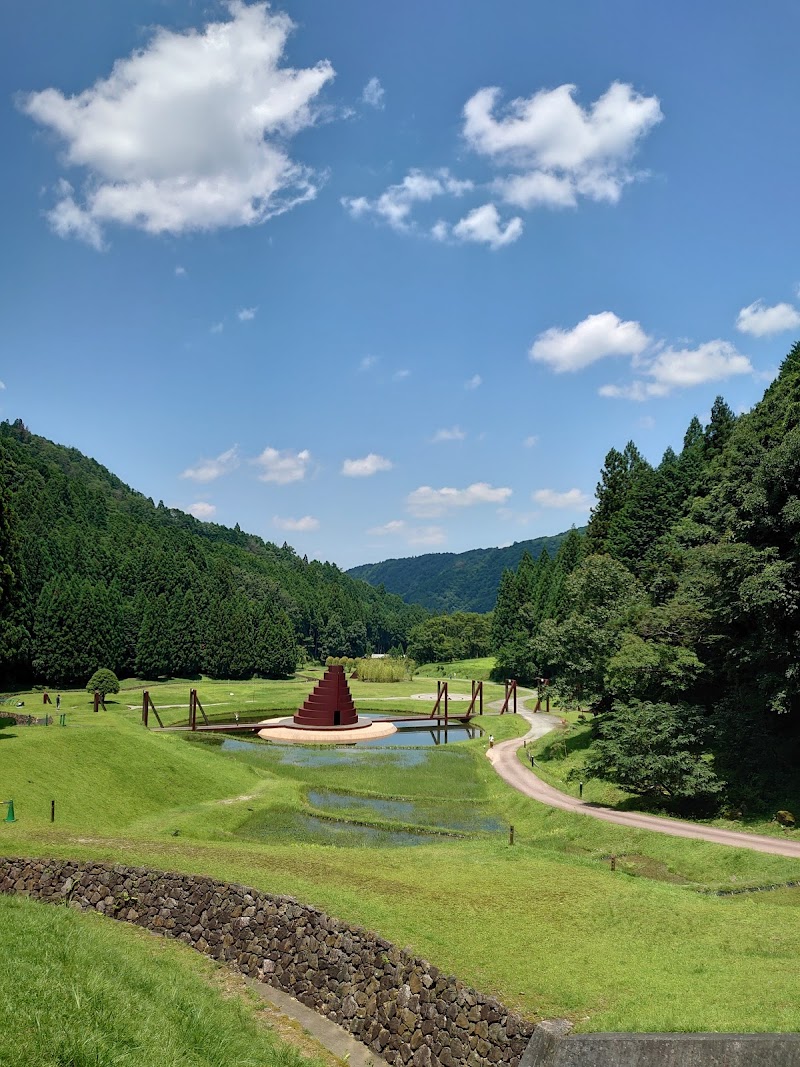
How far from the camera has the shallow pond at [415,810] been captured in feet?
93.6

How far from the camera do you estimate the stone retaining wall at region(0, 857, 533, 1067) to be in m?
10.7

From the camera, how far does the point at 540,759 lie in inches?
1609

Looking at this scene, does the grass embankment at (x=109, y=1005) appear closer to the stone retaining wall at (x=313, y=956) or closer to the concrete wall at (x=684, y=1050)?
the stone retaining wall at (x=313, y=956)

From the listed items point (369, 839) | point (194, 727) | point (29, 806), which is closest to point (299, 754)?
point (194, 727)

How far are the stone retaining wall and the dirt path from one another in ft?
49.8

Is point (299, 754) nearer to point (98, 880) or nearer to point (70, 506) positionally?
point (98, 880)

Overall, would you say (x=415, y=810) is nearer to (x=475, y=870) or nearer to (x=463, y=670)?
(x=475, y=870)

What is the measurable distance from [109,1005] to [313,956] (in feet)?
14.4

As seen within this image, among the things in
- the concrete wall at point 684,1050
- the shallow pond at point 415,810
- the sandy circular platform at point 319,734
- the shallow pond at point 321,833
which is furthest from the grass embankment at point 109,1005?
the sandy circular platform at point 319,734

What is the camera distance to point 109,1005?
9586 millimetres

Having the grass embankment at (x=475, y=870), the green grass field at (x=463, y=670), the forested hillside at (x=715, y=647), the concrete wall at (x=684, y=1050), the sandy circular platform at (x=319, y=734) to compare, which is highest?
the forested hillside at (x=715, y=647)

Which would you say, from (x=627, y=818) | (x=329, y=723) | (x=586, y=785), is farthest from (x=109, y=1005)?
(x=329, y=723)

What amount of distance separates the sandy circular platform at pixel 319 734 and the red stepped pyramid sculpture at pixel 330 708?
650 mm

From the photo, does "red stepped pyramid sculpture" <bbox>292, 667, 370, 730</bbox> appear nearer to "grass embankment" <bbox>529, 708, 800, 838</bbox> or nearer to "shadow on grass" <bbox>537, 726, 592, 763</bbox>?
"grass embankment" <bbox>529, 708, 800, 838</bbox>
